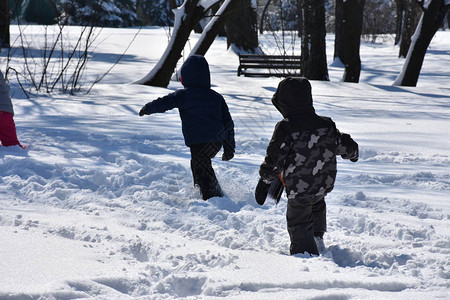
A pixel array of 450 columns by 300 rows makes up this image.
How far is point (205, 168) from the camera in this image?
4895mm

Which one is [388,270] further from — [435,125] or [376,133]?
[435,125]

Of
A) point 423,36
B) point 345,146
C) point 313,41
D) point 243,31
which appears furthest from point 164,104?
point 243,31

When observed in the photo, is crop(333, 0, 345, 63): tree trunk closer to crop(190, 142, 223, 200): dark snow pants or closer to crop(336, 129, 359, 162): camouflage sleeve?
crop(190, 142, 223, 200): dark snow pants

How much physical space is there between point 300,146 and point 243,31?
21.1 meters

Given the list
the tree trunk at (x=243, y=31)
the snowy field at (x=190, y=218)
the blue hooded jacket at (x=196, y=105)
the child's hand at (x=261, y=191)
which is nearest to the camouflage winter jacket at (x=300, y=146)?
the child's hand at (x=261, y=191)

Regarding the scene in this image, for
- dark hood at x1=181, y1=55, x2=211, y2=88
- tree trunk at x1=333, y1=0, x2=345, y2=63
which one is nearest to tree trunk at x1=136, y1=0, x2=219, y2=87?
dark hood at x1=181, y1=55, x2=211, y2=88

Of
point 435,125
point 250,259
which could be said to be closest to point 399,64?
point 435,125

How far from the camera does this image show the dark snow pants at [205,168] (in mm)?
4867

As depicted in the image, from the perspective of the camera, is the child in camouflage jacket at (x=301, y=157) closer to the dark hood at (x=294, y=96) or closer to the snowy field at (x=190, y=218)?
the dark hood at (x=294, y=96)

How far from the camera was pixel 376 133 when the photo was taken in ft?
25.1

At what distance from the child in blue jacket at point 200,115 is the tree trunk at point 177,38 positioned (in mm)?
7329

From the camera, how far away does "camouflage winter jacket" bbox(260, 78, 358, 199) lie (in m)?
3.64

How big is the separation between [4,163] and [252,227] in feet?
8.53

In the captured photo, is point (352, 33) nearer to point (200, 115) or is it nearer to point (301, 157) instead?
point (200, 115)
